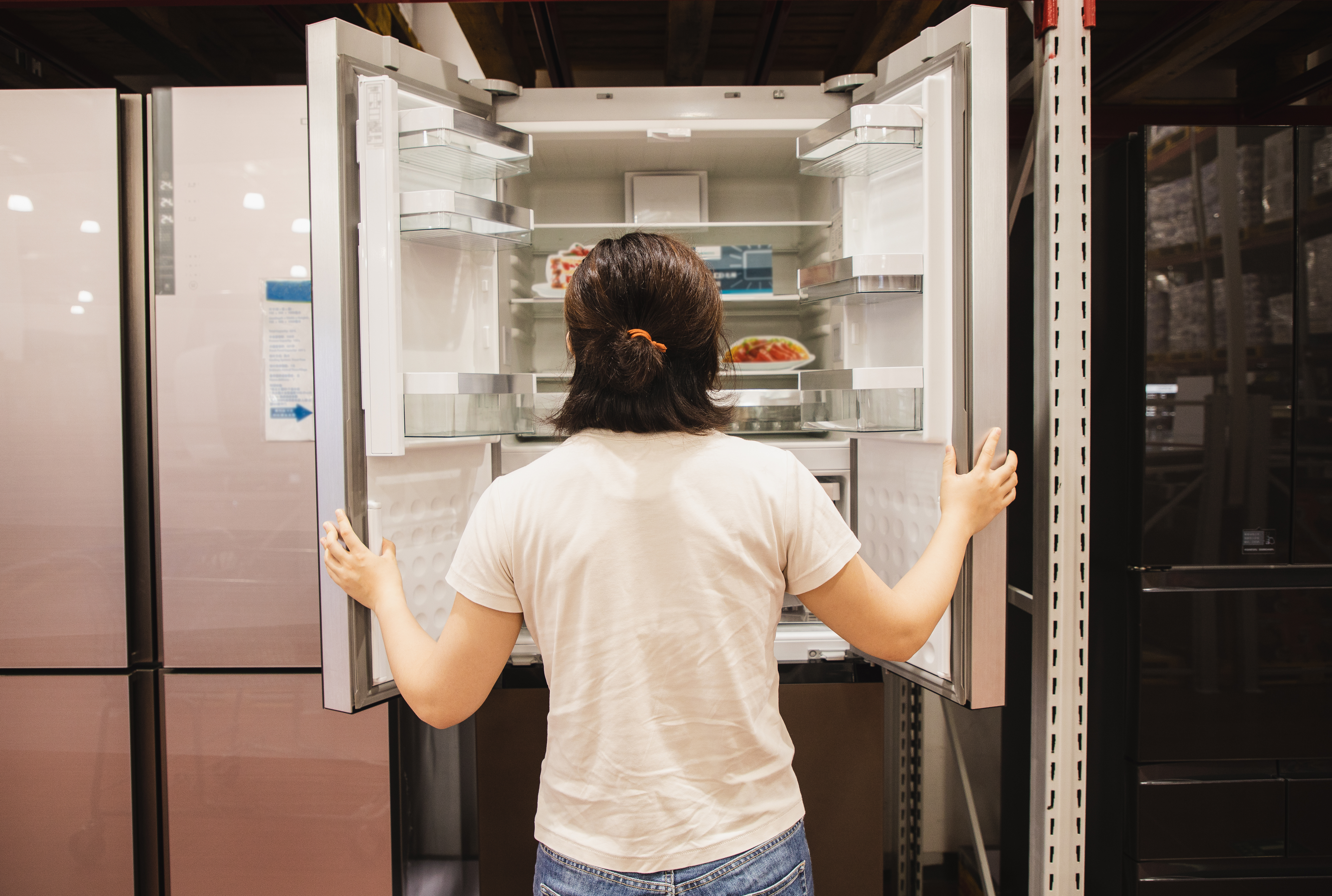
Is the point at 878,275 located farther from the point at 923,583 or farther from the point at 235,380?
the point at 235,380

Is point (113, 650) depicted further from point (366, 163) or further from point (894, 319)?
point (894, 319)

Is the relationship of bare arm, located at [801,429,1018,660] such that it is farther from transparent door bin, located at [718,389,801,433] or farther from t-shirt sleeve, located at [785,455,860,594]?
transparent door bin, located at [718,389,801,433]

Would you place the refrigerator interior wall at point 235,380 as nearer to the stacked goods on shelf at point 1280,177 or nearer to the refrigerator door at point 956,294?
the refrigerator door at point 956,294

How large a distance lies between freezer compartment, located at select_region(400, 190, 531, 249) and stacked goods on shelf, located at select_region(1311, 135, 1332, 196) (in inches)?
58.7

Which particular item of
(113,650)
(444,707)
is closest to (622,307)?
(444,707)

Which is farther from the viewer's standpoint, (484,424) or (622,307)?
(484,424)

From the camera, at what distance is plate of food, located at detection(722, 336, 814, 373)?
1.63 m

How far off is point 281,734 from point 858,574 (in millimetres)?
1335

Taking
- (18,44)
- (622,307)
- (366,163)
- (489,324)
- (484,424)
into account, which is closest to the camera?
(622,307)

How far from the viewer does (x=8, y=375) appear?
4.88 ft

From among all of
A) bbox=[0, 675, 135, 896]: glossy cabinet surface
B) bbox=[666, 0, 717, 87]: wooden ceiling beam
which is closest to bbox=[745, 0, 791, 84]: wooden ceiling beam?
bbox=[666, 0, 717, 87]: wooden ceiling beam

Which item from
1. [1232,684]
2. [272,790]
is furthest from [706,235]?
[272,790]

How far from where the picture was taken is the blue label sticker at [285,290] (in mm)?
1459

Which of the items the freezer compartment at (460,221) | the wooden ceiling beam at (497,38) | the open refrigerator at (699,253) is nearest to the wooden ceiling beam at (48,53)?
the wooden ceiling beam at (497,38)
